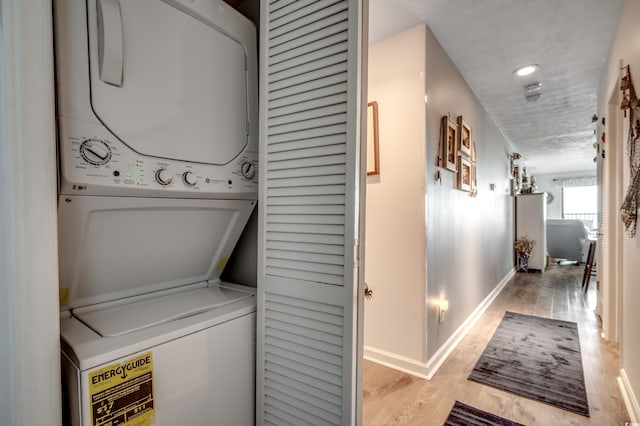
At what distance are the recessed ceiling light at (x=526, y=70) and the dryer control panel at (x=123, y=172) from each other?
270 cm

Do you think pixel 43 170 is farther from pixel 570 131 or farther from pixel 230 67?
pixel 570 131

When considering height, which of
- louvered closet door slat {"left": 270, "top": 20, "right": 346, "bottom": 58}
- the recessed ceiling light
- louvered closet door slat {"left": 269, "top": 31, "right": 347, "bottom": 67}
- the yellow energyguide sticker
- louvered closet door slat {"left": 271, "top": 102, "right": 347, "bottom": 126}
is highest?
the recessed ceiling light

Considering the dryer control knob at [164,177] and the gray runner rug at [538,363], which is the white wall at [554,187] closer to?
the gray runner rug at [538,363]

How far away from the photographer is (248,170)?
1171mm

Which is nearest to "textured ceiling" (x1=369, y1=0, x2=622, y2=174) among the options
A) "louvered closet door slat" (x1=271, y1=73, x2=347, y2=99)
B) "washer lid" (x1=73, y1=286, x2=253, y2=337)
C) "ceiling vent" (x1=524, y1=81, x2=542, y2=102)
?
"ceiling vent" (x1=524, y1=81, x2=542, y2=102)

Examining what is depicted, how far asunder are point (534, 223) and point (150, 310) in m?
6.59

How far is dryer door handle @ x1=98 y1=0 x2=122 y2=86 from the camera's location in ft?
2.56

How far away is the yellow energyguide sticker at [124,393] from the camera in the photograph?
2.35 feet

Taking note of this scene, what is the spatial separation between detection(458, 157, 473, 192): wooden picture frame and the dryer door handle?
254 cm

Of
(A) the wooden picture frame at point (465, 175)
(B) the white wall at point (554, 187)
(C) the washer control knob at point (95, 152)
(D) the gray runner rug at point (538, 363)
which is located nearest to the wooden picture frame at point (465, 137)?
(A) the wooden picture frame at point (465, 175)

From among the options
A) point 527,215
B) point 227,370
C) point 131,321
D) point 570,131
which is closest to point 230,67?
point 131,321

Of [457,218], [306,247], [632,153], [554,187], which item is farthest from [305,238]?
[554,187]

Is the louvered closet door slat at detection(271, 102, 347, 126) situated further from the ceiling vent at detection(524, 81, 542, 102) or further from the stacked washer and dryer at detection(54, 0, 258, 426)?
the ceiling vent at detection(524, 81, 542, 102)

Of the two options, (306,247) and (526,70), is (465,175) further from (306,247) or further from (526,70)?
(306,247)
